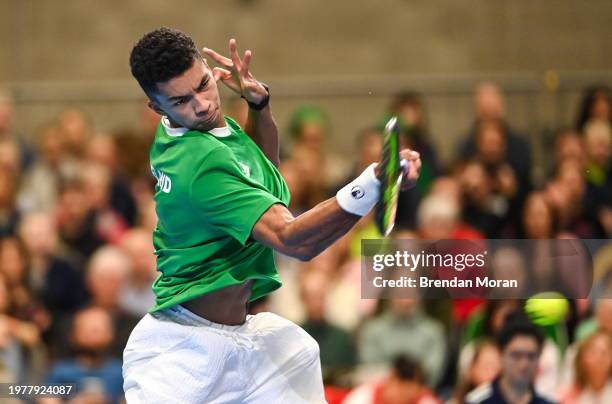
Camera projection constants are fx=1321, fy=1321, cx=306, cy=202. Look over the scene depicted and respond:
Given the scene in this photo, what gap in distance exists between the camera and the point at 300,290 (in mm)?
7859

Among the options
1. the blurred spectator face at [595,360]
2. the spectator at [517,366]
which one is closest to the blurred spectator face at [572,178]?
the blurred spectator face at [595,360]

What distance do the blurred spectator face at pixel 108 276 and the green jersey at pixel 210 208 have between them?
10.6 feet

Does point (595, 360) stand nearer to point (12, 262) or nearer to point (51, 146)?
point (12, 262)

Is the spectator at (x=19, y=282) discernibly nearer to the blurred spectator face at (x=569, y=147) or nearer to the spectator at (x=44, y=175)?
the spectator at (x=44, y=175)

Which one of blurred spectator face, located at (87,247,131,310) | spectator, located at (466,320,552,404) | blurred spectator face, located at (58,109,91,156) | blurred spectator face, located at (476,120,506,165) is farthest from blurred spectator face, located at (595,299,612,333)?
blurred spectator face, located at (58,109,91,156)

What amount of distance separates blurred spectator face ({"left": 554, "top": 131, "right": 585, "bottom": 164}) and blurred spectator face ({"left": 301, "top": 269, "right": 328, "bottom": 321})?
193 cm

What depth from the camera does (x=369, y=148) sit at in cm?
912

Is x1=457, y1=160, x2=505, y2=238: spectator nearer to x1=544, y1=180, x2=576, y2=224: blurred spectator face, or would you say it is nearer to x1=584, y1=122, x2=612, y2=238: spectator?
x1=544, y1=180, x2=576, y2=224: blurred spectator face

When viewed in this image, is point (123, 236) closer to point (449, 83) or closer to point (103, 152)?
point (103, 152)

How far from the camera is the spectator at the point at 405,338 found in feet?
22.0

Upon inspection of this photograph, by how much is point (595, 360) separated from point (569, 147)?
2875mm

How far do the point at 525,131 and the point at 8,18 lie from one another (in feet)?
15.6

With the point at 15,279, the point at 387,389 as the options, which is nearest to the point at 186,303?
the point at 387,389

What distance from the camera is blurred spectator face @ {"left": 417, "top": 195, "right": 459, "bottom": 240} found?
7762 mm
